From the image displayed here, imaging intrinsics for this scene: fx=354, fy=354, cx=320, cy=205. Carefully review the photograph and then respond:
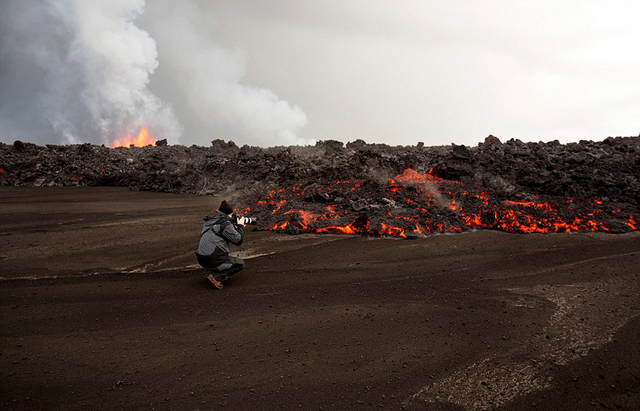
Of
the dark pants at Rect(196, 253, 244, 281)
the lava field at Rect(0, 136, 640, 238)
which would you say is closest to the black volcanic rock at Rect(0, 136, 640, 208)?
the lava field at Rect(0, 136, 640, 238)

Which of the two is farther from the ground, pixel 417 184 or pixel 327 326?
pixel 417 184

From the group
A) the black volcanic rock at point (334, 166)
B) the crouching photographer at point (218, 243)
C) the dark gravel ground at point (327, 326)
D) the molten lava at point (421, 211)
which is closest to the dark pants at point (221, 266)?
the crouching photographer at point (218, 243)

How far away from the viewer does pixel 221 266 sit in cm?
687

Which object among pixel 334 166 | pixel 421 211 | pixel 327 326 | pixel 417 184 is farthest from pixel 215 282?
pixel 334 166

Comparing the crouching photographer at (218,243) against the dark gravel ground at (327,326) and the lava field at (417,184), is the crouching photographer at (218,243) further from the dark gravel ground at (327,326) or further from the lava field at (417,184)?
the lava field at (417,184)

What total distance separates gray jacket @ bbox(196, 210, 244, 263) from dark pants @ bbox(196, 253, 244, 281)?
99 millimetres

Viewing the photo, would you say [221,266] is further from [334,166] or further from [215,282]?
[334,166]

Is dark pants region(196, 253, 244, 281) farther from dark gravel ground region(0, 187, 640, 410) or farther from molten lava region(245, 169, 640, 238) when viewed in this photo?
molten lava region(245, 169, 640, 238)

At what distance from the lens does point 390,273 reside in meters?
7.74

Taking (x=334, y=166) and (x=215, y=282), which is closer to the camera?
(x=215, y=282)

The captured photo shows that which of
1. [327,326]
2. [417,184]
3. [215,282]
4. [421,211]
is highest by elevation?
[417,184]

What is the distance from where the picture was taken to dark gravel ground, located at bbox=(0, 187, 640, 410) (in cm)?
422

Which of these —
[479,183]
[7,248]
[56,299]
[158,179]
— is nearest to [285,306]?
[56,299]

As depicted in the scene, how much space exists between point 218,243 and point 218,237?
12 centimetres
